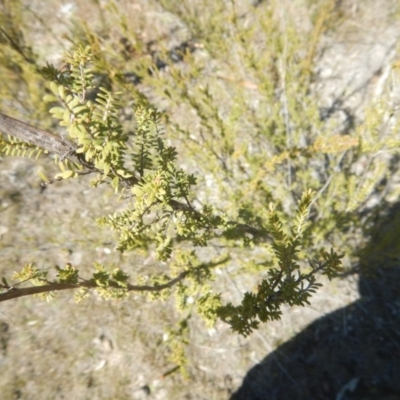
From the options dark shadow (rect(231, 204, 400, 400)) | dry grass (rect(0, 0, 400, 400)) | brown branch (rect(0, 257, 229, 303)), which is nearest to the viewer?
brown branch (rect(0, 257, 229, 303))

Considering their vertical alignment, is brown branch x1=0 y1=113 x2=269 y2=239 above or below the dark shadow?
above

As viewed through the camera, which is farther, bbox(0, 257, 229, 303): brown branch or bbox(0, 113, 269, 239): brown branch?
bbox(0, 257, 229, 303): brown branch

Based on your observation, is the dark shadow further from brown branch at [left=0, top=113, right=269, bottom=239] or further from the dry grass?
brown branch at [left=0, top=113, right=269, bottom=239]

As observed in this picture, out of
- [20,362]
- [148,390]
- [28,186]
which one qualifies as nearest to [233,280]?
[148,390]

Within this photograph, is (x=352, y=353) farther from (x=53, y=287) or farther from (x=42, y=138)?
(x=42, y=138)

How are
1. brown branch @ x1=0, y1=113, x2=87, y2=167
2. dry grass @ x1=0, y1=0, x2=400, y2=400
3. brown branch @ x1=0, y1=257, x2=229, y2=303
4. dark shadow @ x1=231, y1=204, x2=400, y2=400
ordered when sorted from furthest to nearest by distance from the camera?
1. dry grass @ x1=0, y1=0, x2=400, y2=400
2. dark shadow @ x1=231, y1=204, x2=400, y2=400
3. brown branch @ x1=0, y1=257, x2=229, y2=303
4. brown branch @ x1=0, y1=113, x2=87, y2=167

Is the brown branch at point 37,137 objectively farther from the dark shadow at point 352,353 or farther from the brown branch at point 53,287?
the dark shadow at point 352,353

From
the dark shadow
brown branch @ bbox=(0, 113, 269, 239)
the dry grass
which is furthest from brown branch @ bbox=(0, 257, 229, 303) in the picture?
the dark shadow

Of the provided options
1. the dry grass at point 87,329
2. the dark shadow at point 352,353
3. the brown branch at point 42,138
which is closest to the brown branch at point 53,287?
the brown branch at point 42,138

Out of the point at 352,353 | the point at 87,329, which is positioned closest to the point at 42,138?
the point at 87,329

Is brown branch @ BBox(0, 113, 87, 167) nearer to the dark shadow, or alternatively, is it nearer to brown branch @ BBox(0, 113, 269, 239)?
brown branch @ BBox(0, 113, 269, 239)
